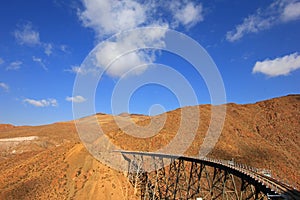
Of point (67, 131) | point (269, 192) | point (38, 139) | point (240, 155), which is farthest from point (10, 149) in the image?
point (269, 192)

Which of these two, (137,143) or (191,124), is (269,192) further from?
(191,124)

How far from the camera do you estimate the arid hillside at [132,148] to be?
147 ft

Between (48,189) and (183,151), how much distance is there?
30.1m

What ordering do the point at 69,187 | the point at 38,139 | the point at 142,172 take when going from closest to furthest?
the point at 69,187
the point at 142,172
the point at 38,139

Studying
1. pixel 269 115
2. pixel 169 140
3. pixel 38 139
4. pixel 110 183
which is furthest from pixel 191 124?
pixel 38 139

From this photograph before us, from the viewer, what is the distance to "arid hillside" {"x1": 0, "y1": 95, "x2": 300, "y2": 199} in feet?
147

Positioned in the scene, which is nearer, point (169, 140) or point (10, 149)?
point (169, 140)

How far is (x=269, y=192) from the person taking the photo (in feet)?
54.5

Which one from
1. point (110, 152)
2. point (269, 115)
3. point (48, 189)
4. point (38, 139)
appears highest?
point (269, 115)

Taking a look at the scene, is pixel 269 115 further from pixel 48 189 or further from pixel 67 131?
pixel 67 131

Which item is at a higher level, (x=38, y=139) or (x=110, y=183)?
(x=38, y=139)

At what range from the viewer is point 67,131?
116 metres

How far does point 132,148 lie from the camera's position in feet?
206

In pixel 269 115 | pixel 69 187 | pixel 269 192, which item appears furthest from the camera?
pixel 269 115
